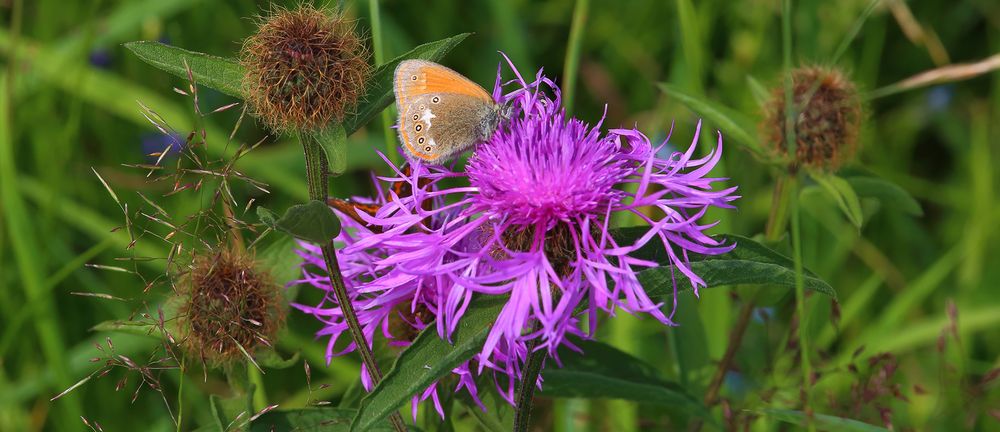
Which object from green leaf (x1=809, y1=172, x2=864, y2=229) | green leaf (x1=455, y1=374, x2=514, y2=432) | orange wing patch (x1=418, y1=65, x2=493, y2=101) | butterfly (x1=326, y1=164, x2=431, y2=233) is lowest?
green leaf (x1=455, y1=374, x2=514, y2=432)

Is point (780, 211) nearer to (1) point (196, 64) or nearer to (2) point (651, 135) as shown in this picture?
(2) point (651, 135)

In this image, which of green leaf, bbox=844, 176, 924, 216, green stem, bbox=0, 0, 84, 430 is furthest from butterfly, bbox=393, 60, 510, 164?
green stem, bbox=0, 0, 84, 430

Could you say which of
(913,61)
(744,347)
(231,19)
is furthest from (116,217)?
(913,61)

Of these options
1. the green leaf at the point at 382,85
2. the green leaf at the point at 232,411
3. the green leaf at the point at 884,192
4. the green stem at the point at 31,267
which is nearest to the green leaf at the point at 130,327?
the green leaf at the point at 232,411

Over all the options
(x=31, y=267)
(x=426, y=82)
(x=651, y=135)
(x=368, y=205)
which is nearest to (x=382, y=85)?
(x=426, y=82)

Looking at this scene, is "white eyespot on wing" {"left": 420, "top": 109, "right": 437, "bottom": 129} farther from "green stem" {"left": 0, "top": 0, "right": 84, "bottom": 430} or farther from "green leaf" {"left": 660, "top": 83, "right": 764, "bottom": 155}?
"green stem" {"left": 0, "top": 0, "right": 84, "bottom": 430}

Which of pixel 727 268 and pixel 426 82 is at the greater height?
pixel 426 82
